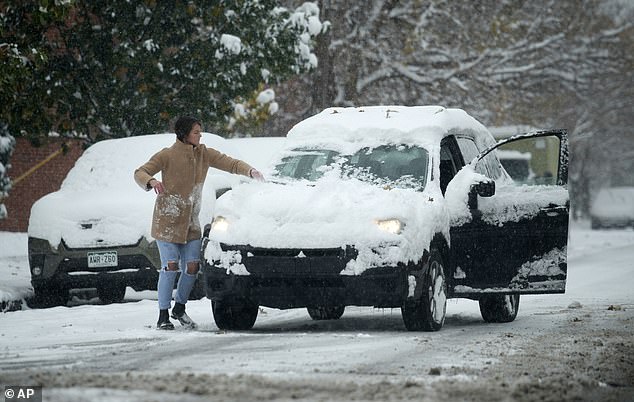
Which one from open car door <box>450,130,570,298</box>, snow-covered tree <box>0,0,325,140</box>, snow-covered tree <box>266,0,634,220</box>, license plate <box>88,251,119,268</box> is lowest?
license plate <box>88,251,119,268</box>

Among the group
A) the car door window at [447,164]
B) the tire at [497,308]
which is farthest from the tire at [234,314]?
the tire at [497,308]

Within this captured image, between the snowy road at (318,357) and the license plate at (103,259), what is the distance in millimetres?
676

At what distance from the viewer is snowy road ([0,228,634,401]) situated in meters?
6.93

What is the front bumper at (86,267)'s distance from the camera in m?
13.9

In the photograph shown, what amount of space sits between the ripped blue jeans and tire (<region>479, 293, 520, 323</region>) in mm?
2725

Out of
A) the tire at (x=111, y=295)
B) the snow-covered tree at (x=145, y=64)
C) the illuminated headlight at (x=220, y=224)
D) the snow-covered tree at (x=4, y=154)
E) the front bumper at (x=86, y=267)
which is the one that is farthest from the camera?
the snow-covered tree at (x=4, y=154)

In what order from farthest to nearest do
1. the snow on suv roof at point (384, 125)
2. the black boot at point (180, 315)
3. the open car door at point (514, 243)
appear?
the snow on suv roof at point (384, 125), the open car door at point (514, 243), the black boot at point (180, 315)

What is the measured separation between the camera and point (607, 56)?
35438 mm

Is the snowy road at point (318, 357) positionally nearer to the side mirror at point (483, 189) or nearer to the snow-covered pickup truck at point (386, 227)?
the snow-covered pickup truck at point (386, 227)

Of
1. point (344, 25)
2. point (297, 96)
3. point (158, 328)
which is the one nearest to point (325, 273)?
point (158, 328)

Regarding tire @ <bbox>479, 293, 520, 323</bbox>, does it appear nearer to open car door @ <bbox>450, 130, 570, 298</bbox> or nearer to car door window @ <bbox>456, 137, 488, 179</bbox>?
open car door @ <bbox>450, 130, 570, 298</bbox>

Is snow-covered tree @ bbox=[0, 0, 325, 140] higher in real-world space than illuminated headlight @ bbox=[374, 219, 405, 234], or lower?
higher

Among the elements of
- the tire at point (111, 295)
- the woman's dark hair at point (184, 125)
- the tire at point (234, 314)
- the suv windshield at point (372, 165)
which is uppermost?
the woman's dark hair at point (184, 125)

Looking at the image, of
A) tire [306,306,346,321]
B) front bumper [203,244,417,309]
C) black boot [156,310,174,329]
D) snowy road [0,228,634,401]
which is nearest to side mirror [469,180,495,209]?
snowy road [0,228,634,401]
